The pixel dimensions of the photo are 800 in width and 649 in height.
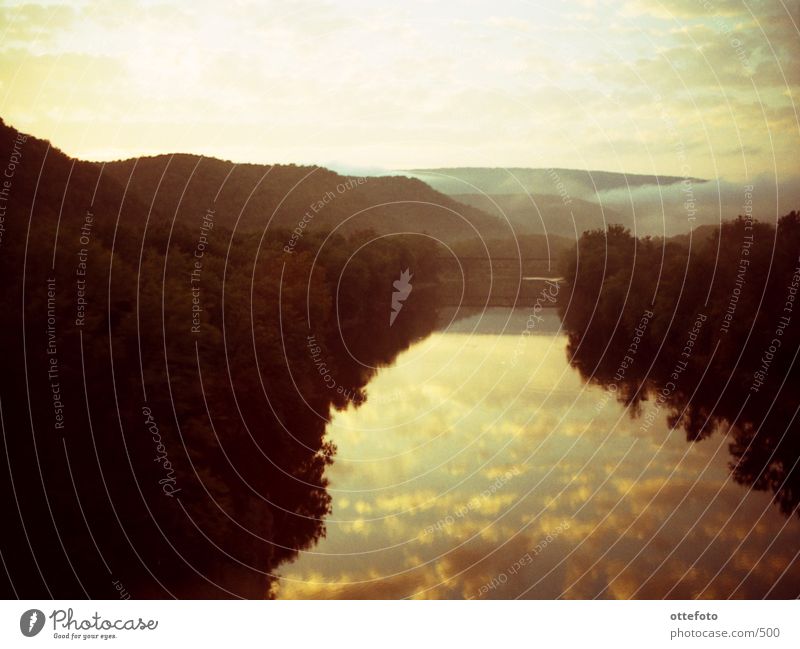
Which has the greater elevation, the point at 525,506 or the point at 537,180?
the point at 537,180

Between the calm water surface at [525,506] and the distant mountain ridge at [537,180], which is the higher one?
the distant mountain ridge at [537,180]

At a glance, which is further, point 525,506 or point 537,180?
point 537,180

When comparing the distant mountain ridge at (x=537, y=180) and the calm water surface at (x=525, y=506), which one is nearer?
the calm water surface at (x=525, y=506)

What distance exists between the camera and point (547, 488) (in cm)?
1215

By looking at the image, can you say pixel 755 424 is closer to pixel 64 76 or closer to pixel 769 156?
pixel 769 156

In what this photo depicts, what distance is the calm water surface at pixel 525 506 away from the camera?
10.3 m

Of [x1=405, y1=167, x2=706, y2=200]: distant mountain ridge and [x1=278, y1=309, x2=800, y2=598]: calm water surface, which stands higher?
[x1=405, y1=167, x2=706, y2=200]: distant mountain ridge

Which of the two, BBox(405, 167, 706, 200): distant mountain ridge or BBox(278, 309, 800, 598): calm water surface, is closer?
BBox(278, 309, 800, 598): calm water surface

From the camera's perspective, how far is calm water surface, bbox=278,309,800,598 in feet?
33.9

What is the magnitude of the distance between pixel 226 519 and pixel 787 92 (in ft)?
28.8

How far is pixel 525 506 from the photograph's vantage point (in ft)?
38.2
